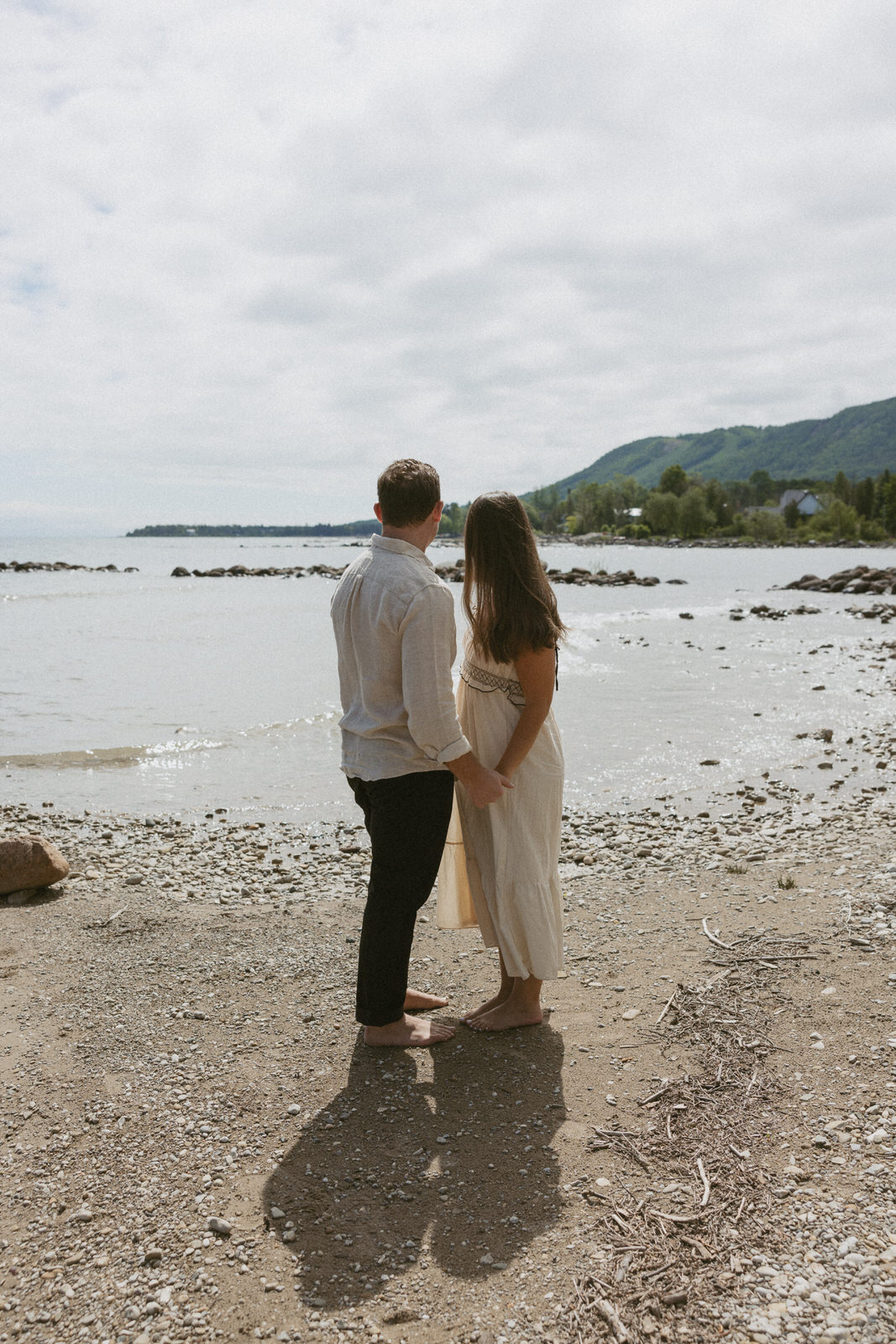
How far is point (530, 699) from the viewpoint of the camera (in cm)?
395

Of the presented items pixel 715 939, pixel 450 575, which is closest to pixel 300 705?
pixel 715 939

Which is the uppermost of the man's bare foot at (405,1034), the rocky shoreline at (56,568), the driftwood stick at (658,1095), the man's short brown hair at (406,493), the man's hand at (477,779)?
the rocky shoreline at (56,568)

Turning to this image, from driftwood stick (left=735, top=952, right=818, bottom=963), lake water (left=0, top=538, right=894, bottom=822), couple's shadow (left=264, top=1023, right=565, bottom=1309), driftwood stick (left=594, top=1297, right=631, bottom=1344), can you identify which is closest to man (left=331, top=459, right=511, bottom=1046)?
couple's shadow (left=264, top=1023, right=565, bottom=1309)

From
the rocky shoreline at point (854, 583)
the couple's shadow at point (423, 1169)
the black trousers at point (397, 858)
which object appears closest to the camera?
the couple's shadow at point (423, 1169)

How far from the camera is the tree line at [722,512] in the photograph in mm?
128000

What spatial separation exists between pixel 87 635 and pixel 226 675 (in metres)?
11.6

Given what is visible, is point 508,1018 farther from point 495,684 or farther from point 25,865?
point 25,865

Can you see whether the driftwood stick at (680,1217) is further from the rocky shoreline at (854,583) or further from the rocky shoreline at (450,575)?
A: the rocky shoreline at (854,583)

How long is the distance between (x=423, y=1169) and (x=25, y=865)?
4296 mm

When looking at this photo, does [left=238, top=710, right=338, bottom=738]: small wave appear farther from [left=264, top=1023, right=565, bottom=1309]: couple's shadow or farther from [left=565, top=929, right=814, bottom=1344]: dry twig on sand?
[left=565, top=929, right=814, bottom=1344]: dry twig on sand

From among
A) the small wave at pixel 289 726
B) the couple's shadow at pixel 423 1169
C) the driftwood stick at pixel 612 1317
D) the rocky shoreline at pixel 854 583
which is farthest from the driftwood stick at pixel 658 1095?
the rocky shoreline at pixel 854 583

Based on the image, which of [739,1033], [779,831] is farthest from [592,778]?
[739,1033]

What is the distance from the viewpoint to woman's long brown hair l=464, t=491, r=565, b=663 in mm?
3889

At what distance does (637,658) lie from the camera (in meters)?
22.2
